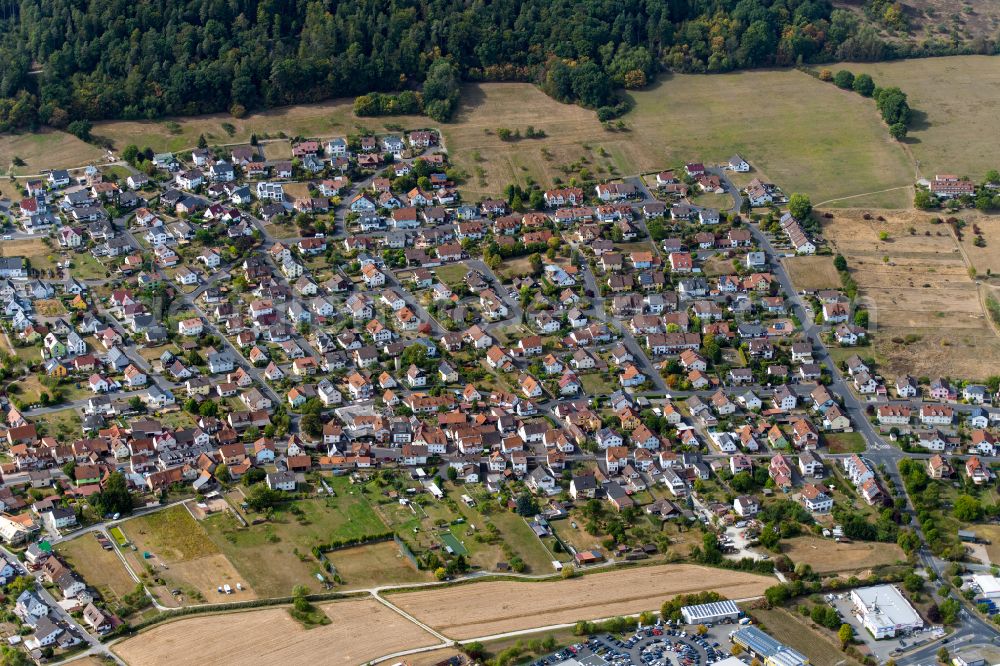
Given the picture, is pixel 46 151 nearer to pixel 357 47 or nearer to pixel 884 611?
pixel 357 47

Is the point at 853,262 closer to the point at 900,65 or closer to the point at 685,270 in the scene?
the point at 685,270

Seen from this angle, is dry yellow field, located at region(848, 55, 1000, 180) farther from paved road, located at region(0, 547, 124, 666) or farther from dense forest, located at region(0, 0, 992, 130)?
paved road, located at region(0, 547, 124, 666)

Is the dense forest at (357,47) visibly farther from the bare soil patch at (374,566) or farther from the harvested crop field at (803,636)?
the harvested crop field at (803,636)

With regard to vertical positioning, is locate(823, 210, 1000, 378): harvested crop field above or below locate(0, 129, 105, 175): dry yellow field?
above

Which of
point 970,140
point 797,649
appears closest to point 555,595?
point 797,649

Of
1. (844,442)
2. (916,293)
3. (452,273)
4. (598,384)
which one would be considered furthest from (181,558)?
(916,293)

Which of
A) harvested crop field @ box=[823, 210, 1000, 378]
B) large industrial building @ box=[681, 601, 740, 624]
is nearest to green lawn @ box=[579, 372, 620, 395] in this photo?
harvested crop field @ box=[823, 210, 1000, 378]

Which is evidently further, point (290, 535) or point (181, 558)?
point (290, 535)
